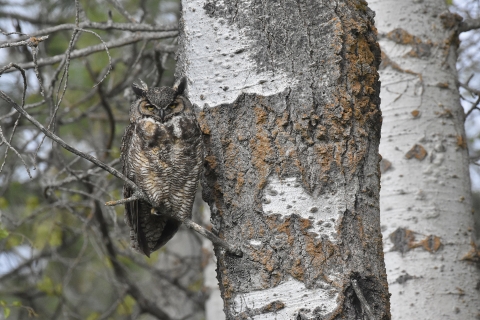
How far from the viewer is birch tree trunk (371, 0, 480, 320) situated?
2404 millimetres

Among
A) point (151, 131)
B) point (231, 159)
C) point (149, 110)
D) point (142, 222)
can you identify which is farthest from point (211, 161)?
point (142, 222)

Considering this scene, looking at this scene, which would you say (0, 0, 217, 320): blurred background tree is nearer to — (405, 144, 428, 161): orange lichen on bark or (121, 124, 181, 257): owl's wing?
(121, 124, 181, 257): owl's wing

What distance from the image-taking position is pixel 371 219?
1.66 metres

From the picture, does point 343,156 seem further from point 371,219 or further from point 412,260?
point 412,260

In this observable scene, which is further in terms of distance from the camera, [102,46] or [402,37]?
[402,37]

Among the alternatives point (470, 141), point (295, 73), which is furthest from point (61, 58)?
point (470, 141)

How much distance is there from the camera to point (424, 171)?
2.53 metres

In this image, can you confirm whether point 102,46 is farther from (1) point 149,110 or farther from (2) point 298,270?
(2) point 298,270

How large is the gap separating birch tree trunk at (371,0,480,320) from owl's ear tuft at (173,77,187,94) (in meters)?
0.97

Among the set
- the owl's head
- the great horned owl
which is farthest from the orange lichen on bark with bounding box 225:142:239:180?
the owl's head

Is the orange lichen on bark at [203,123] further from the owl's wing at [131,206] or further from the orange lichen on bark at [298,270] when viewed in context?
the owl's wing at [131,206]

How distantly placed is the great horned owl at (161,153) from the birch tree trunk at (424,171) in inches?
35.3

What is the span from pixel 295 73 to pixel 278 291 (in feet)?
2.08

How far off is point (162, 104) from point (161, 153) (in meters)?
0.21
